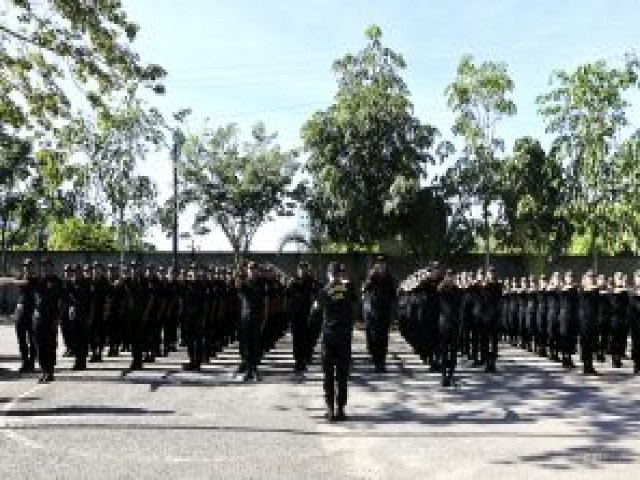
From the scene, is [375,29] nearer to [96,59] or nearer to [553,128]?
[553,128]

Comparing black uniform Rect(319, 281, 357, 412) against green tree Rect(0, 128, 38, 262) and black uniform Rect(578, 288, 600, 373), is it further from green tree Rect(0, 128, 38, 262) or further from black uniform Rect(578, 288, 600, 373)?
green tree Rect(0, 128, 38, 262)

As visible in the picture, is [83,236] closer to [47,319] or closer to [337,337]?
[47,319]

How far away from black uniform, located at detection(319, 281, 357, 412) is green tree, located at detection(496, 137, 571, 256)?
82.6ft

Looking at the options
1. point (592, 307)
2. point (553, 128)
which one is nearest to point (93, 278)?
point (592, 307)

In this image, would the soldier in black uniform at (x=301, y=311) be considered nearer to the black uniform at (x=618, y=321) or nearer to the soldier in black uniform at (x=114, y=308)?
the soldier in black uniform at (x=114, y=308)

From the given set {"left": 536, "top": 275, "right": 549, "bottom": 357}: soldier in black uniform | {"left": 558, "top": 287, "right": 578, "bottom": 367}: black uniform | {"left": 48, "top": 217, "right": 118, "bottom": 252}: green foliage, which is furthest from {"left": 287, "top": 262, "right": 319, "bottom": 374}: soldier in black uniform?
{"left": 48, "top": 217, "right": 118, "bottom": 252}: green foliage

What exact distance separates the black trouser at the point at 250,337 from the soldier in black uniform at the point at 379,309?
2.50 m

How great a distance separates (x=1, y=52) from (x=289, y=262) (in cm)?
2148

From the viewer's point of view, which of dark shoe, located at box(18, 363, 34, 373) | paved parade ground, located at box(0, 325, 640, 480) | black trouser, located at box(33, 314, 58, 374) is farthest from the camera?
dark shoe, located at box(18, 363, 34, 373)

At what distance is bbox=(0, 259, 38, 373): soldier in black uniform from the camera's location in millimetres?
15836

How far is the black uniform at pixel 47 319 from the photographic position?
1544 centimetres

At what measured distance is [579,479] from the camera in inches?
329

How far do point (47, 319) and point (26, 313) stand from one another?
0.70 metres

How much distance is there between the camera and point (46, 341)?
50.7 ft
